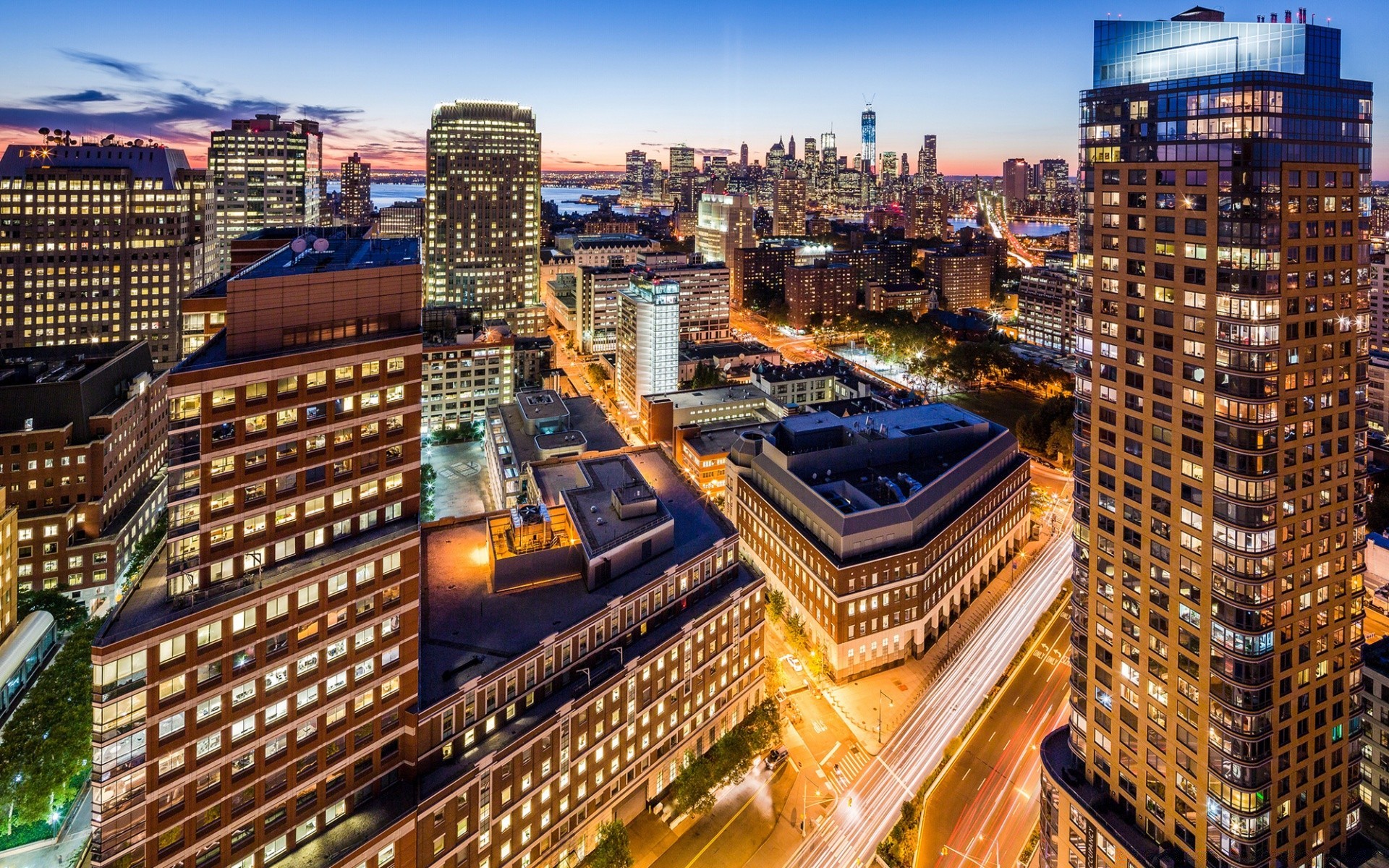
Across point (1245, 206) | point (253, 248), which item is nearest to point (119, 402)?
point (253, 248)

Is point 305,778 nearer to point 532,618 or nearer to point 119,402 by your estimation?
point 532,618

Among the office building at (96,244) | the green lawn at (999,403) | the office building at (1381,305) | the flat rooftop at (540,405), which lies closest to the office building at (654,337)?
the flat rooftop at (540,405)

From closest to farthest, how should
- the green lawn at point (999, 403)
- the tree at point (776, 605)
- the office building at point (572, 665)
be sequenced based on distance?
the office building at point (572, 665)
the tree at point (776, 605)
the green lawn at point (999, 403)

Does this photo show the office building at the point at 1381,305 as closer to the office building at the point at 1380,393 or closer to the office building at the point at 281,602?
the office building at the point at 1380,393

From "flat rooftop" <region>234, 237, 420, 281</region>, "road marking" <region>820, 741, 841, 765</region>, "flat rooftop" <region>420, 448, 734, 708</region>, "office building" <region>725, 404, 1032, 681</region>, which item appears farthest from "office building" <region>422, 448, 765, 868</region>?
"flat rooftop" <region>234, 237, 420, 281</region>

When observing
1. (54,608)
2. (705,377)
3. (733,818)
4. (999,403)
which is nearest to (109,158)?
(54,608)

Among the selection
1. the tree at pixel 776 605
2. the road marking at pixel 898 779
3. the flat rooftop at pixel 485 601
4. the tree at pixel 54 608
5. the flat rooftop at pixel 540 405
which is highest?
the flat rooftop at pixel 540 405

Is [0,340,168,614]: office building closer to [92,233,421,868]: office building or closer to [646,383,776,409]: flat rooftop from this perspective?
[92,233,421,868]: office building

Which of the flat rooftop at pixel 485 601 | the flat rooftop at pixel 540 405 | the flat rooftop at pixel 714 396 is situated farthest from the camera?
the flat rooftop at pixel 714 396
